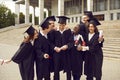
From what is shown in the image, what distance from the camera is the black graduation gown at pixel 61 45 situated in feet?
26.5

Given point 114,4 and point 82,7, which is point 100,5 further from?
point 82,7

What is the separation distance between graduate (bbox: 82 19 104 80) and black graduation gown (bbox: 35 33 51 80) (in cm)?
99

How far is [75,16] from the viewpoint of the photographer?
50.0 metres

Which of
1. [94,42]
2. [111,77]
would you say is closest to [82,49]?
[94,42]

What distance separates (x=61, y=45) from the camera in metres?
8.23

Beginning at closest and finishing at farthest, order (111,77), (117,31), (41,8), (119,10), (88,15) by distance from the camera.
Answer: (88,15) → (111,77) → (117,31) → (119,10) → (41,8)

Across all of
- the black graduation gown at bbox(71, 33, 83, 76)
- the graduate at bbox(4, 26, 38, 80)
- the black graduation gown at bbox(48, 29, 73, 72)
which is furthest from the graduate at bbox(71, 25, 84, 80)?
the graduate at bbox(4, 26, 38, 80)

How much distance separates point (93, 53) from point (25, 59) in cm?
178

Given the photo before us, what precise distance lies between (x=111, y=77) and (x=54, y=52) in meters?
2.59

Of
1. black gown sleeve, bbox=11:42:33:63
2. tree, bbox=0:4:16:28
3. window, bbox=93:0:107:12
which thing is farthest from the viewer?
tree, bbox=0:4:16:28

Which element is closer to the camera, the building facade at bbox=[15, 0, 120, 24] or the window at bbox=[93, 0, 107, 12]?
the building facade at bbox=[15, 0, 120, 24]

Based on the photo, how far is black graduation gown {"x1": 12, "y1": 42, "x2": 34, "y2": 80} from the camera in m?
7.82

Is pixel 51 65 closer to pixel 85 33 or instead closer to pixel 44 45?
pixel 44 45

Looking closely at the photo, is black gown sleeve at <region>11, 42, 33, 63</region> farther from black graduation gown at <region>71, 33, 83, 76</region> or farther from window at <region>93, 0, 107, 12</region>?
window at <region>93, 0, 107, 12</region>
